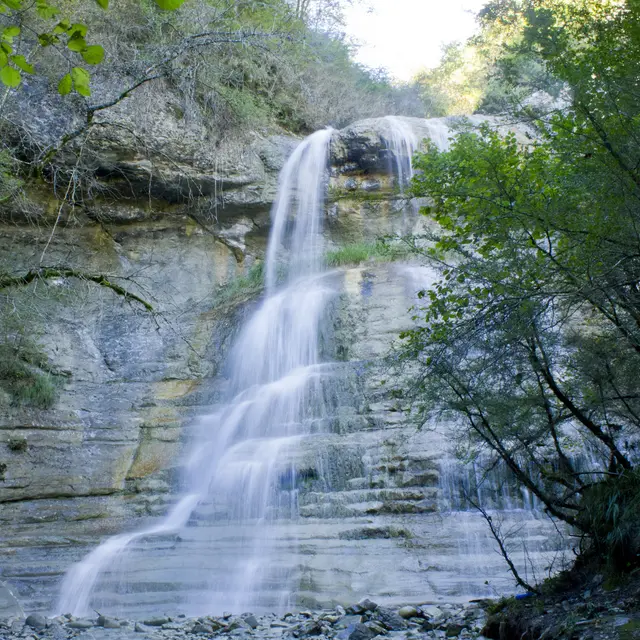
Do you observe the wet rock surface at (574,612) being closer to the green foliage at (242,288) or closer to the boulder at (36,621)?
the boulder at (36,621)

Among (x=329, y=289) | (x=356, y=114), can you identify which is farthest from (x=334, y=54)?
(x=329, y=289)

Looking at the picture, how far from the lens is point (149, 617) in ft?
21.1

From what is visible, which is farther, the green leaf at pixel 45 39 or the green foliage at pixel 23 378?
the green foliage at pixel 23 378

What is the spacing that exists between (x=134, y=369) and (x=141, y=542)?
5.77 metres

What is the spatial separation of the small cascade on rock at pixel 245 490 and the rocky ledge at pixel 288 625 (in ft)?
1.88

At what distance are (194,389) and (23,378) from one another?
274 centimetres

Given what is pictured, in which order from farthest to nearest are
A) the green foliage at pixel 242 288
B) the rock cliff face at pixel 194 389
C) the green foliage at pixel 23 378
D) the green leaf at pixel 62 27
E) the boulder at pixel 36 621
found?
1. the green foliage at pixel 242 288
2. the green foliage at pixel 23 378
3. the rock cliff face at pixel 194 389
4. the boulder at pixel 36 621
5. the green leaf at pixel 62 27

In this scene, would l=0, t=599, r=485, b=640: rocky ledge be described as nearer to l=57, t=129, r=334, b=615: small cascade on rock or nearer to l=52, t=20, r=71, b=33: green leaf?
l=57, t=129, r=334, b=615: small cascade on rock

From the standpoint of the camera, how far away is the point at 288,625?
5.73m

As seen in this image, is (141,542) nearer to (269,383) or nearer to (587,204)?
(269,383)

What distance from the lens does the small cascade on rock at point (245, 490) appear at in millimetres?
6895

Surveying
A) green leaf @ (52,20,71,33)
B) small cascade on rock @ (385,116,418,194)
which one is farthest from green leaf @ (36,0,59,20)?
small cascade on rock @ (385,116,418,194)

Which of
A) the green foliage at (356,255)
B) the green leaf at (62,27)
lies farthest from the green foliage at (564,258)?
the green foliage at (356,255)

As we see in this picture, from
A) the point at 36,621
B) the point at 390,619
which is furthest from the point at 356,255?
the point at 36,621
